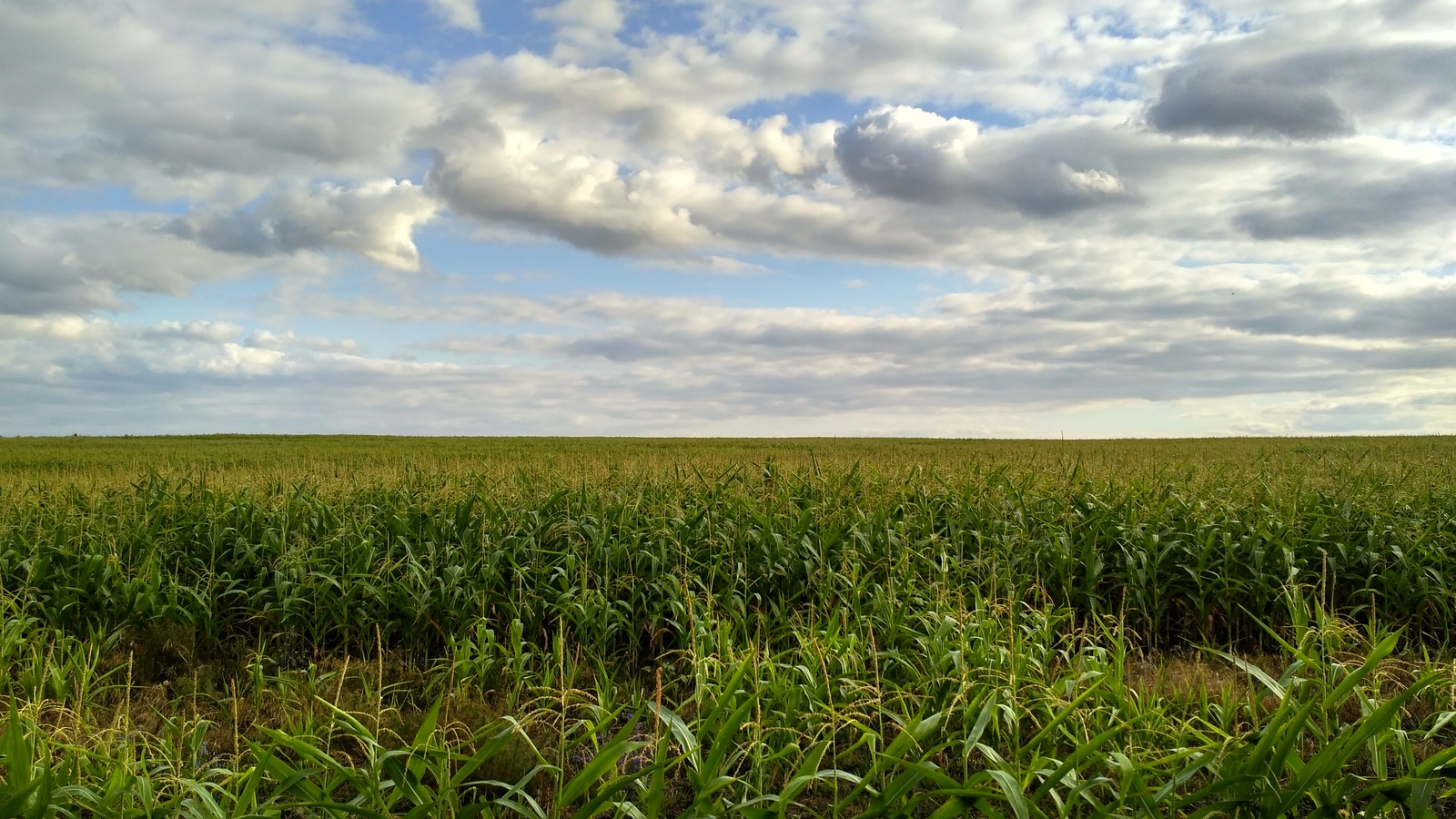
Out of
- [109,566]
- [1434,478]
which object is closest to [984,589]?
[109,566]

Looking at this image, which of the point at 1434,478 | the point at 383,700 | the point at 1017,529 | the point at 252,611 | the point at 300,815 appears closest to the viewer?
the point at 300,815

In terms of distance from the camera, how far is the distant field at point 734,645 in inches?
145

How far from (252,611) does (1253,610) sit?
9.35 metres

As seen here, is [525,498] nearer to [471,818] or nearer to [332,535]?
[332,535]

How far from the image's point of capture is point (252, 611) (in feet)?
25.4

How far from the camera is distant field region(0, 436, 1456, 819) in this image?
3.68 metres

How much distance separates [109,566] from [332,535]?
192cm

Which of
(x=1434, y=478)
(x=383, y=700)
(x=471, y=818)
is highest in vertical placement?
(x=1434, y=478)

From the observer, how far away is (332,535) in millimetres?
8961

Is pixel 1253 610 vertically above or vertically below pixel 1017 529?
below

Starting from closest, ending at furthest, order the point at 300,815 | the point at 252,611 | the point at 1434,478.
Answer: the point at 300,815, the point at 252,611, the point at 1434,478

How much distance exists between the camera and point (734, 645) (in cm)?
657

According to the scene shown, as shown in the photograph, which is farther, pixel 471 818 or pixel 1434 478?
pixel 1434 478

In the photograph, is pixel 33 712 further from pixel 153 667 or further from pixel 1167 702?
pixel 1167 702
